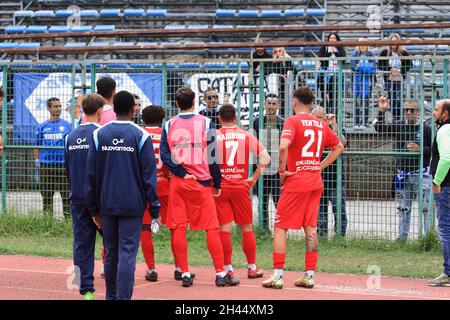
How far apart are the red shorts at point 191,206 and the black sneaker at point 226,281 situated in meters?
0.62

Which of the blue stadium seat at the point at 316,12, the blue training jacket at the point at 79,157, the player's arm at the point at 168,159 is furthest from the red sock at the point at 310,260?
the blue stadium seat at the point at 316,12

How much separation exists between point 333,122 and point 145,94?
3.33 m

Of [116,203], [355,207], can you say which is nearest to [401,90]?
[355,207]

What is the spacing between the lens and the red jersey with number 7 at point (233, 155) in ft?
34.8

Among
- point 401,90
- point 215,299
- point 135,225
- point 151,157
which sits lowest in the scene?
point 215,299

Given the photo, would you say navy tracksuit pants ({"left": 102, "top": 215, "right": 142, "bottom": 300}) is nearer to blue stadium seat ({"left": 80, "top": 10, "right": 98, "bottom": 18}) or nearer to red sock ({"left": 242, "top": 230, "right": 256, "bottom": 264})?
red sock ({"left": 242, "top": 230, "right": 256, "bottom": 264})

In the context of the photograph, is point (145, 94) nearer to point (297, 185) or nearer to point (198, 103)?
point (198, 103)

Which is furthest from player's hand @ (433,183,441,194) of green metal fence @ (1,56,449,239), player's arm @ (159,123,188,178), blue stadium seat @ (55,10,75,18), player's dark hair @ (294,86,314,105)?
blue stadium seat @ (55,10,75,18)

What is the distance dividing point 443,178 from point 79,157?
14.1ft

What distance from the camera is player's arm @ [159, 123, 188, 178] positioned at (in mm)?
10031

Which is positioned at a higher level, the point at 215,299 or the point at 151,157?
the point at 151,157

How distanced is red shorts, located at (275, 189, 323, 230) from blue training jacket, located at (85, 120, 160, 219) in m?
2.12

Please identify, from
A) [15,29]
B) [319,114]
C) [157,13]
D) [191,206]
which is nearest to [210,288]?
[191,206]

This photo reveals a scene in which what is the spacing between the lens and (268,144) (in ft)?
45.1
